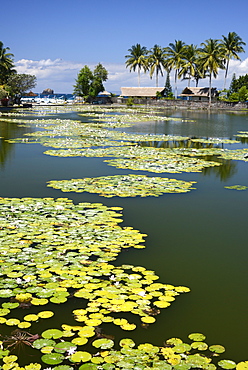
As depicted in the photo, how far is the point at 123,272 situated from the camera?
5516 mm

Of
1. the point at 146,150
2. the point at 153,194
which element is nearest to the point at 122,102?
the point at 146,150

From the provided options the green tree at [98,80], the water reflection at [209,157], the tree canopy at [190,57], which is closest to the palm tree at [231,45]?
the tree canopy at [190,57]

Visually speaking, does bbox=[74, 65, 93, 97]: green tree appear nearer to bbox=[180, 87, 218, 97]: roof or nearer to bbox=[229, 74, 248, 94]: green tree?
bbox=[180, 87, 218, 97]: roof

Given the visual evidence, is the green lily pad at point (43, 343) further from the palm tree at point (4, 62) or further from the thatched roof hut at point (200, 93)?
the thatched roof hut at point (200, 93)

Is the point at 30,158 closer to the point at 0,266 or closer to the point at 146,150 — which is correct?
the point at 146,150

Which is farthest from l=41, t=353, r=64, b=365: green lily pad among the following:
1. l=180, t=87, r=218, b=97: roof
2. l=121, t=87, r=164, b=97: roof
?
l=121, t=87, r=164, b=97: roof

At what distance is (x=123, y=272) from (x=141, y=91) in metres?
84.3

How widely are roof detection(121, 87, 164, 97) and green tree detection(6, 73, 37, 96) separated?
21926 millimetres

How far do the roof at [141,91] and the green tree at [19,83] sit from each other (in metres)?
21.9

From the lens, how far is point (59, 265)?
220 inches

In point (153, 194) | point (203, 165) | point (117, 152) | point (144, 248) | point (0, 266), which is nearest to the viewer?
point (0, 266)

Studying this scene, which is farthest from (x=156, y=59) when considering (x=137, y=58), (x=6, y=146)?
(x=6, y=146)

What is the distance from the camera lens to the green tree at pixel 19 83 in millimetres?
65000

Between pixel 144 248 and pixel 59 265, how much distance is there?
5.26 feet
